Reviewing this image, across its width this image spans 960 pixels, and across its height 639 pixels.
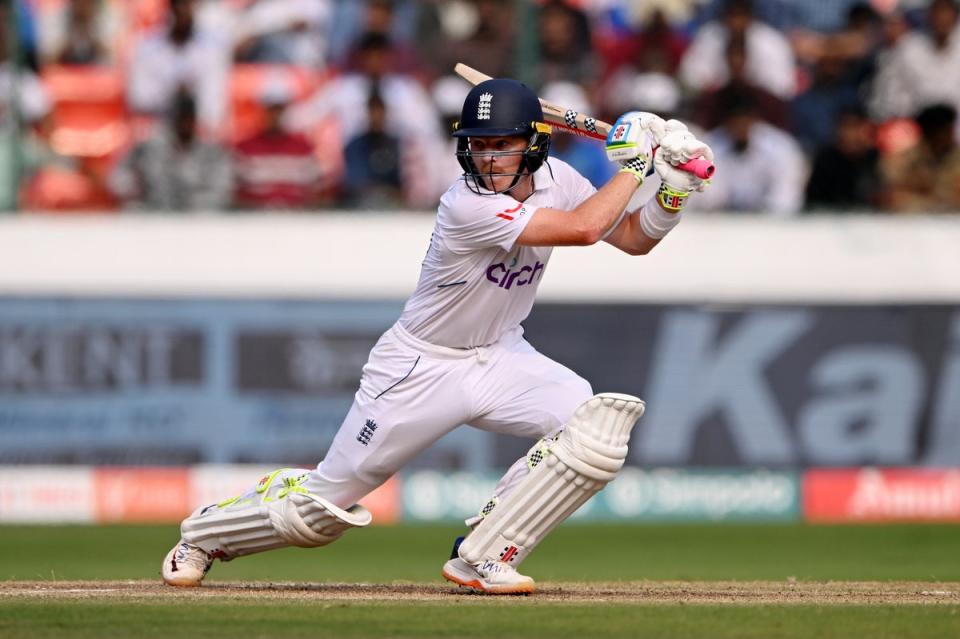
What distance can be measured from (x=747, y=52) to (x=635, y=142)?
595cm

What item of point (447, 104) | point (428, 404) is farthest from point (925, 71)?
point (428, 404)

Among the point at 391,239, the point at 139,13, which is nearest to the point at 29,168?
the point at 139,13

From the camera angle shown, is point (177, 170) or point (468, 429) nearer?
point (468, 429)

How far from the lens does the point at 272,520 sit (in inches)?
231

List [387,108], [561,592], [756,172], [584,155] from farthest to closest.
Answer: [756,172] < [387,108] < [584,155] < [561,592]

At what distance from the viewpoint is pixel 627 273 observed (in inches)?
439

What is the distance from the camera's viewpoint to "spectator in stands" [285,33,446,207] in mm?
11156

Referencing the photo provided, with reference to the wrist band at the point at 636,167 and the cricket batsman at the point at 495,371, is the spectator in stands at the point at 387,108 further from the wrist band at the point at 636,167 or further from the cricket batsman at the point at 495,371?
the wrist band at the point at 636,167

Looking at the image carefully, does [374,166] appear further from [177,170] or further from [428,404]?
[428,404]

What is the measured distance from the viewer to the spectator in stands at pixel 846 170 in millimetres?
11227

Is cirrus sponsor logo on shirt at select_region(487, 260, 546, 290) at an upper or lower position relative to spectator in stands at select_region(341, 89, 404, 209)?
upper

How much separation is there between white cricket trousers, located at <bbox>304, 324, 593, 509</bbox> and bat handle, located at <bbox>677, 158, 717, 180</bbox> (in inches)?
34.6

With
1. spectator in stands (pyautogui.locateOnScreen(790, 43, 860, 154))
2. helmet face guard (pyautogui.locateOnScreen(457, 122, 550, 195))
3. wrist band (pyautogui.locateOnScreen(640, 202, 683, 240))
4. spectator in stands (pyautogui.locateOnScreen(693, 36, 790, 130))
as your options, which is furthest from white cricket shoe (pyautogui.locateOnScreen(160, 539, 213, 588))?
spectator in stands (pyautogui.locateOnScreen(790, 43, 860, 154))

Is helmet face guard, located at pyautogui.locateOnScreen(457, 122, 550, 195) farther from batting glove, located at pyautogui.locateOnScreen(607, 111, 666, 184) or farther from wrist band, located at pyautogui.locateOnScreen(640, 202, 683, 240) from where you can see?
wrist band, located at pyautogui.locateOnScreen(640, 202, 683, 240)
